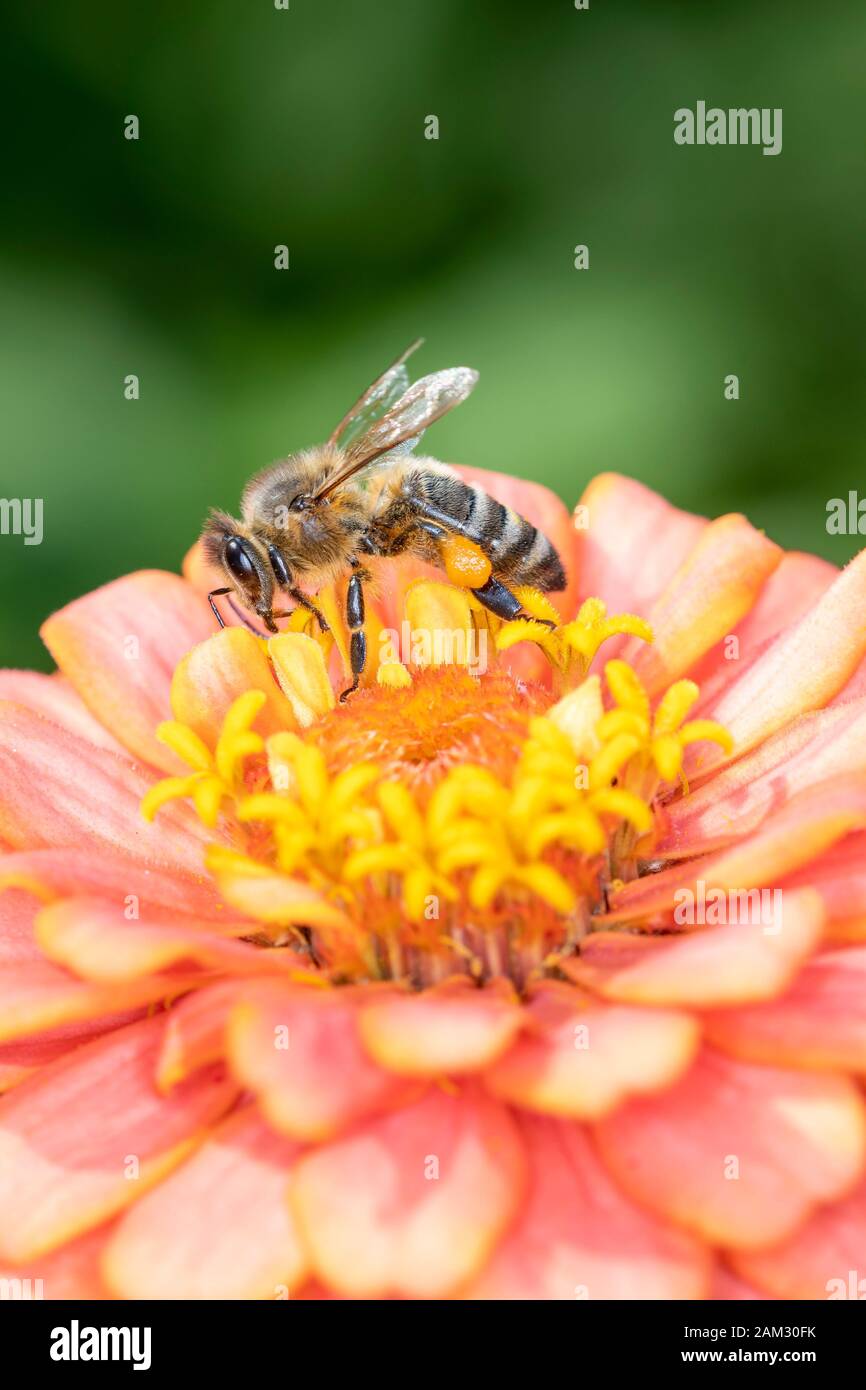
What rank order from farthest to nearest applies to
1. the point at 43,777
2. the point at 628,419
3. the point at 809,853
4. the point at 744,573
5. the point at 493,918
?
1. the point at 628,419
2. the point at 744,573
3. the point at 43,777
4. the point at 493,918
5. the point at 809,853

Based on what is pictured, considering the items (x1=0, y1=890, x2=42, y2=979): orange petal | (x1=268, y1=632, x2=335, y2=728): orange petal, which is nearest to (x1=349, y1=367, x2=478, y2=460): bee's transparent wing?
(x1=268, y1=632, x2=335, y2=728): orange petal

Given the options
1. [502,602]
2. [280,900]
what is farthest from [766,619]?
[280,900]

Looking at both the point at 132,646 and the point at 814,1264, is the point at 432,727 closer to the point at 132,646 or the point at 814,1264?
the point at 132,646

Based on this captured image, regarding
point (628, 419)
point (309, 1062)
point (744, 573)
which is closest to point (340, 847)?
point (309, 1062)

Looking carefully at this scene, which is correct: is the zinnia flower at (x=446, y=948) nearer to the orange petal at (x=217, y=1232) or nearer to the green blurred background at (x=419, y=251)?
the orange petal at (x=217, y=1232)

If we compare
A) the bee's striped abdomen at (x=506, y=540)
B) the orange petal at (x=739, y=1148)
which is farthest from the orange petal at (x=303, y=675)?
the orange petal at (x=739, y=1148)
